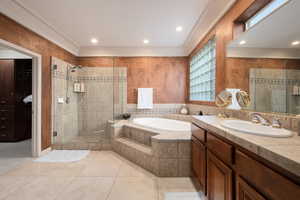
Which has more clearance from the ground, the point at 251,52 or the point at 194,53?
the point at 194,53

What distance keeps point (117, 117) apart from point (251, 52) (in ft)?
10.3

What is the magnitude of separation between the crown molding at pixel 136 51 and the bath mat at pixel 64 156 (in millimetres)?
2620

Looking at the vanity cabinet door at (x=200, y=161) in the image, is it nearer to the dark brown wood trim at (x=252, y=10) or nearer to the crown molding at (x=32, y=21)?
the dark brown wood trim at (x=252, y=10)

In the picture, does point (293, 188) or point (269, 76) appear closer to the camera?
point (293, 188)

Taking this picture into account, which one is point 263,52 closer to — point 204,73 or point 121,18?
point 204,73

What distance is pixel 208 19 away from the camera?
2.41 metres

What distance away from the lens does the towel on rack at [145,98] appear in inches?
158

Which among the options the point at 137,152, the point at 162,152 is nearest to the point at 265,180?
the point at 162,152

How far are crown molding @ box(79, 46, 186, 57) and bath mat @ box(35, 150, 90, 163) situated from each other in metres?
2.62

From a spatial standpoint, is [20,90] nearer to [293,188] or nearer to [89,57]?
[89,57]

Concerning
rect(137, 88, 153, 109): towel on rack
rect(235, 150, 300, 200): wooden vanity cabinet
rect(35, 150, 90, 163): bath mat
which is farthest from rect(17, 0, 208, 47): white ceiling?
rect(35, 150, 90, 163): bath mat

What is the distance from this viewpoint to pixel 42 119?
9.13 ft

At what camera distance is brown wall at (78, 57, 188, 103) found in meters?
4.08

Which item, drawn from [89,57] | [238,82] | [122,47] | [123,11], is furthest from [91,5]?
[238,82]
